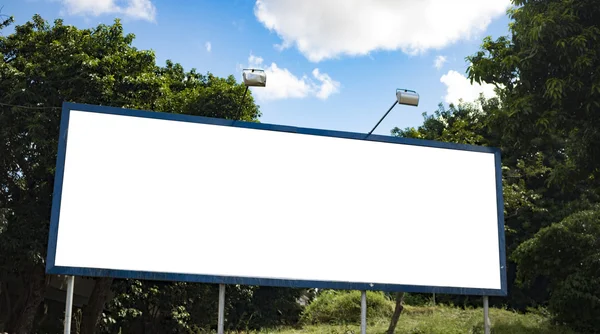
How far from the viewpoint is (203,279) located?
8078mm

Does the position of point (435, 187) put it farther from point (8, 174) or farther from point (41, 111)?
point (8, 174)

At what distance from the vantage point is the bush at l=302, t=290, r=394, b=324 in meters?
17.8

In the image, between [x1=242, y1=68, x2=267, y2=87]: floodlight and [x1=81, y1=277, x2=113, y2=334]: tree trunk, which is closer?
[x1=242, y1=68, x2=267, y2=87]: floodlight

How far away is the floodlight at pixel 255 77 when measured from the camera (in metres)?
8.39

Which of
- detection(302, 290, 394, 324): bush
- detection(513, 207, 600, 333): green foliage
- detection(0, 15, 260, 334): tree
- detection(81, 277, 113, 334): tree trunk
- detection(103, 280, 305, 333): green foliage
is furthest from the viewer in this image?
detection(103, 280, 305, 333): green foliage

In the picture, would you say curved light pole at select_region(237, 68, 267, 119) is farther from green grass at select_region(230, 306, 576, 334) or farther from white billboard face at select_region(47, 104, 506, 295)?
green grass at select_region(230, 306, 576, 334)

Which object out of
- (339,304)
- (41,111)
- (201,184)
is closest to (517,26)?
(201,184)

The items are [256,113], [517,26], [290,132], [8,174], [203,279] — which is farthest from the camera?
[256,113]

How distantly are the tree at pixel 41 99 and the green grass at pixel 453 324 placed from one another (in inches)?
256

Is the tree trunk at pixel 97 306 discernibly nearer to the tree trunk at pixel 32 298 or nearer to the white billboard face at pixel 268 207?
the tree trunk at pixel 32 298

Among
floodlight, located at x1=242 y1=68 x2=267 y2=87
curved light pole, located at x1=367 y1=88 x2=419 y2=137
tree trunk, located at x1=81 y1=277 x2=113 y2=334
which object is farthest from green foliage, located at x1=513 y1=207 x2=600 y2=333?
tree trunk, located at x1=81 y1=277 x2=113 y2=334

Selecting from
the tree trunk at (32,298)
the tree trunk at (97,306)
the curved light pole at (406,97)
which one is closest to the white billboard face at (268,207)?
the curved light pole at (406,97)

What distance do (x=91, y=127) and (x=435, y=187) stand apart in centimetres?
521

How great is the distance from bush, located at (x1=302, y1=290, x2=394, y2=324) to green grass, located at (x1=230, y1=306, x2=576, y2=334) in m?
0.61
